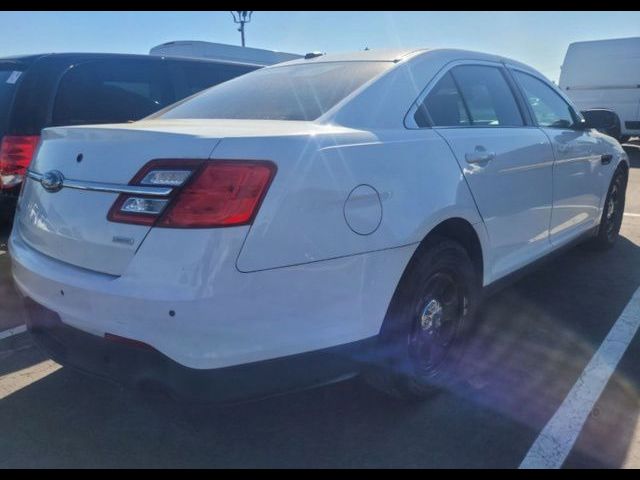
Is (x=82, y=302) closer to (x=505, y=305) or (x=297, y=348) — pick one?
(x=297, y=348)

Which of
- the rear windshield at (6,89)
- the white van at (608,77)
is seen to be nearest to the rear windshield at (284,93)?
the rear windshield at (6,89)

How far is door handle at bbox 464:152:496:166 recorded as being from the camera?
9.06 feet

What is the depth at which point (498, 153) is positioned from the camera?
302 cm

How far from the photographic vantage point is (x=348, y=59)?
10.0ft

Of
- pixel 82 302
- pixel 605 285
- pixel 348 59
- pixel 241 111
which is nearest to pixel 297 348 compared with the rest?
pixel 82 302

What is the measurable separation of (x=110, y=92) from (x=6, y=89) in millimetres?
829

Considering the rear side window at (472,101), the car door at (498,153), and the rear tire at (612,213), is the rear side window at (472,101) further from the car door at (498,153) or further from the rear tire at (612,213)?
the rear tire at (612,213)

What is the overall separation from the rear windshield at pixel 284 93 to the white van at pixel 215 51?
8.03m

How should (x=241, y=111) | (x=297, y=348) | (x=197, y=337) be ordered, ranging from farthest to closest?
(x=241, y=111) → (x=297, y=348) → (x=197, y=337)

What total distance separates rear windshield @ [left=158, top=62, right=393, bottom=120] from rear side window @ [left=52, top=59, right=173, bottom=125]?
5.78 ft

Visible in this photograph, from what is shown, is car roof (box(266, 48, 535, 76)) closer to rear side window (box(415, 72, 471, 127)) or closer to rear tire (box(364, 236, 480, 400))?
rear side window (box(415, 72, 471, 127))

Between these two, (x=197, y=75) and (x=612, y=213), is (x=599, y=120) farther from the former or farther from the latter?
(x=197, y=75)

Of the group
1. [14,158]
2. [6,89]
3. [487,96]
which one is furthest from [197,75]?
[487,96]

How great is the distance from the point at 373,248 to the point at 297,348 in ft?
1.56
